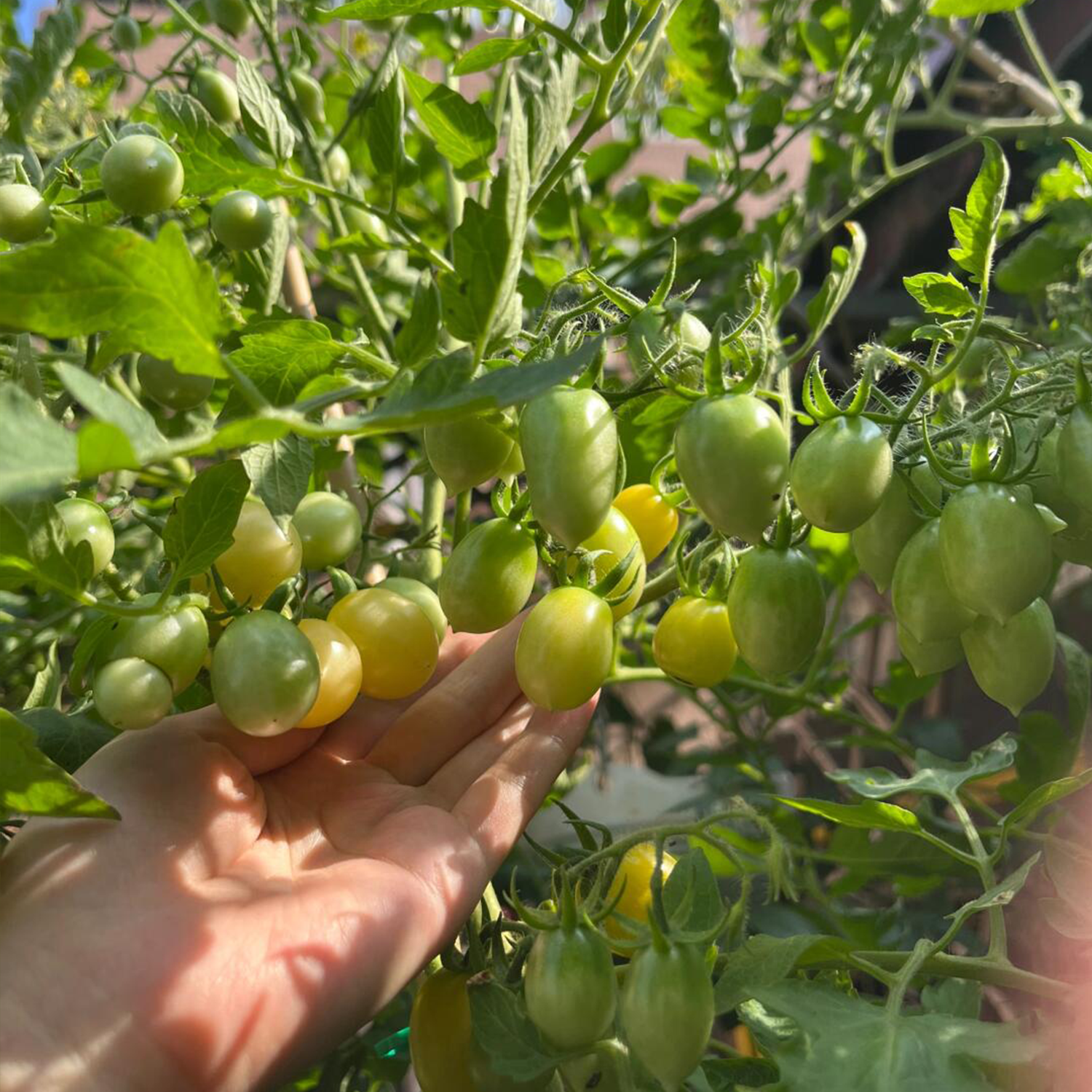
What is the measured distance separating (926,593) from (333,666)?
0.31 m

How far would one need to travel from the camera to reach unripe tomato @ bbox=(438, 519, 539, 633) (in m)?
0.51

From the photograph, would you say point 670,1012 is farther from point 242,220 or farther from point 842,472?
point 242,220

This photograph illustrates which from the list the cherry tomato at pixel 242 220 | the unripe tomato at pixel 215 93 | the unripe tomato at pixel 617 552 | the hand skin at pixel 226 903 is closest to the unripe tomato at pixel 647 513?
the unripe tomato at pixel 617 552

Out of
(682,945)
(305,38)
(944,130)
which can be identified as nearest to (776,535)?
(682,945)

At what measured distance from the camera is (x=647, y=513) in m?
0.61

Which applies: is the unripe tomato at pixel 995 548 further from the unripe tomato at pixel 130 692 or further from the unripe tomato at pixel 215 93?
the unripe tomato at pixel 215 93

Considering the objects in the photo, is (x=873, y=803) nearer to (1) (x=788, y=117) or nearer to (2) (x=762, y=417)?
(2) (x=762, y=417)

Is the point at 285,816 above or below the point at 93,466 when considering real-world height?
below

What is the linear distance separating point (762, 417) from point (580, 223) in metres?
0.69

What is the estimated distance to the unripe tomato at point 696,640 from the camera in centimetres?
57

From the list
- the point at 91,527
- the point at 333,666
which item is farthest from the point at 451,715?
the point at 91,527

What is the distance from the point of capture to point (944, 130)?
65.0 inches

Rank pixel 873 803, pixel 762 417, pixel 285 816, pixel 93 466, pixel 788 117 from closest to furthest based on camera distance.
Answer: pixel 93 466 → pixel 762 417 → pixel 873 803 → pixel 285 816 → pixel 788 117

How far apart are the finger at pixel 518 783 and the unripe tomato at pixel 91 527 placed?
27 centimetres
